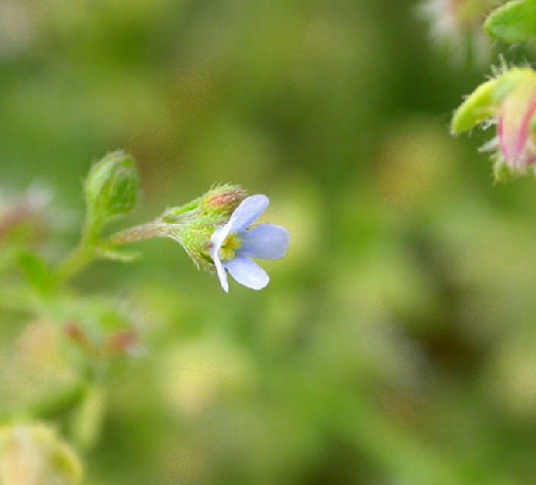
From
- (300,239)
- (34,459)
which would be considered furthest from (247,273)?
(300,239)

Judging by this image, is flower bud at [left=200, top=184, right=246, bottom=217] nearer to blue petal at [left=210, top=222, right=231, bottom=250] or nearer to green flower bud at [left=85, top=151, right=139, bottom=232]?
blue petal at [left=210, top=222, right=231, bottom=250]

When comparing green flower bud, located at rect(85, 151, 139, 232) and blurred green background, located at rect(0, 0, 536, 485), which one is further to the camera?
blurred green background, located at rect(0, 0, 536, 485)

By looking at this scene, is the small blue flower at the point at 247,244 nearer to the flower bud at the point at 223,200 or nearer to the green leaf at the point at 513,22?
the flower bud at the point at 223,200

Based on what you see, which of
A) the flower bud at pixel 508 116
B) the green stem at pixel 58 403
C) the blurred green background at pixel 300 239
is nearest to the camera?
the flower bud at pixel 508 116

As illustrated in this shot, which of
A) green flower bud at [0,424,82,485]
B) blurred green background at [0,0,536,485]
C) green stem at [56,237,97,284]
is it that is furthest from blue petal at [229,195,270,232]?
blurred green background at [0,0,536,485]

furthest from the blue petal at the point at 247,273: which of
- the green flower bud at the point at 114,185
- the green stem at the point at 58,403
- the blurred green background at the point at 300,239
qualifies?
the blurred green background at the point at 300,239

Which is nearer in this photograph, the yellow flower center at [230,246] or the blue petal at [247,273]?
the blue petal at [247,273]
